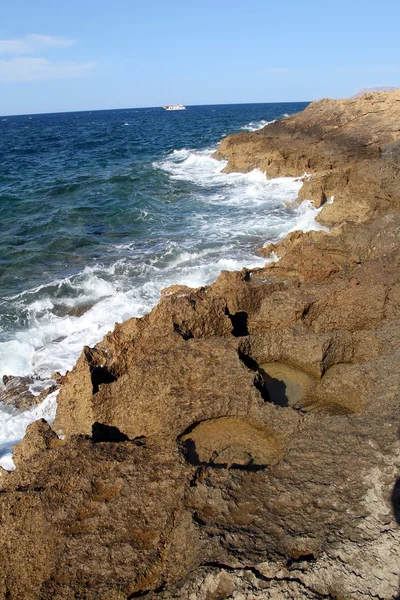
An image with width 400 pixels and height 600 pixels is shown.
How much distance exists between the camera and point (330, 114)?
89.0ft

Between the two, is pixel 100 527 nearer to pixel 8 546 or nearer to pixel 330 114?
pixel 8 546

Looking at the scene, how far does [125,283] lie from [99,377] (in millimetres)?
6459

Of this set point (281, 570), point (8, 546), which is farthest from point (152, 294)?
point (281, 570)

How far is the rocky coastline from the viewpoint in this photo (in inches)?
121

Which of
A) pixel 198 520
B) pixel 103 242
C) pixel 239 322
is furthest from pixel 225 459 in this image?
pixel 103 242

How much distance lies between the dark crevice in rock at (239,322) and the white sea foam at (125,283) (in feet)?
9.84

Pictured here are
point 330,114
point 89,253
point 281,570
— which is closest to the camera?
point 281,570

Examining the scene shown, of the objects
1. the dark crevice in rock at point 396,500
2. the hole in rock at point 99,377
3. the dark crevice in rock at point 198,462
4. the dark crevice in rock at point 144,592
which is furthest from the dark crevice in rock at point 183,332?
the dark crevice in rock at point 144,592

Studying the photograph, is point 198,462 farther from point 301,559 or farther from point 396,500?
point 396,500

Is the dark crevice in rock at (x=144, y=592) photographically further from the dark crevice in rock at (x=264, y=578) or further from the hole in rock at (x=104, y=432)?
the hole in rock at (x=104, y=432)

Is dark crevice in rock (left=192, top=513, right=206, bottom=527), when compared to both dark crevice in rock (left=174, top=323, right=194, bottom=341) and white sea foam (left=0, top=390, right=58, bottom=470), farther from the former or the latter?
white sea foam (left=0, top=390, right=58, bottom=470)

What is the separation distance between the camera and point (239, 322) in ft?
23.3

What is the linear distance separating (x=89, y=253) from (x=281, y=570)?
41.7ft

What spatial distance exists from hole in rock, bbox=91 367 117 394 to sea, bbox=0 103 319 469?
1.48 m
